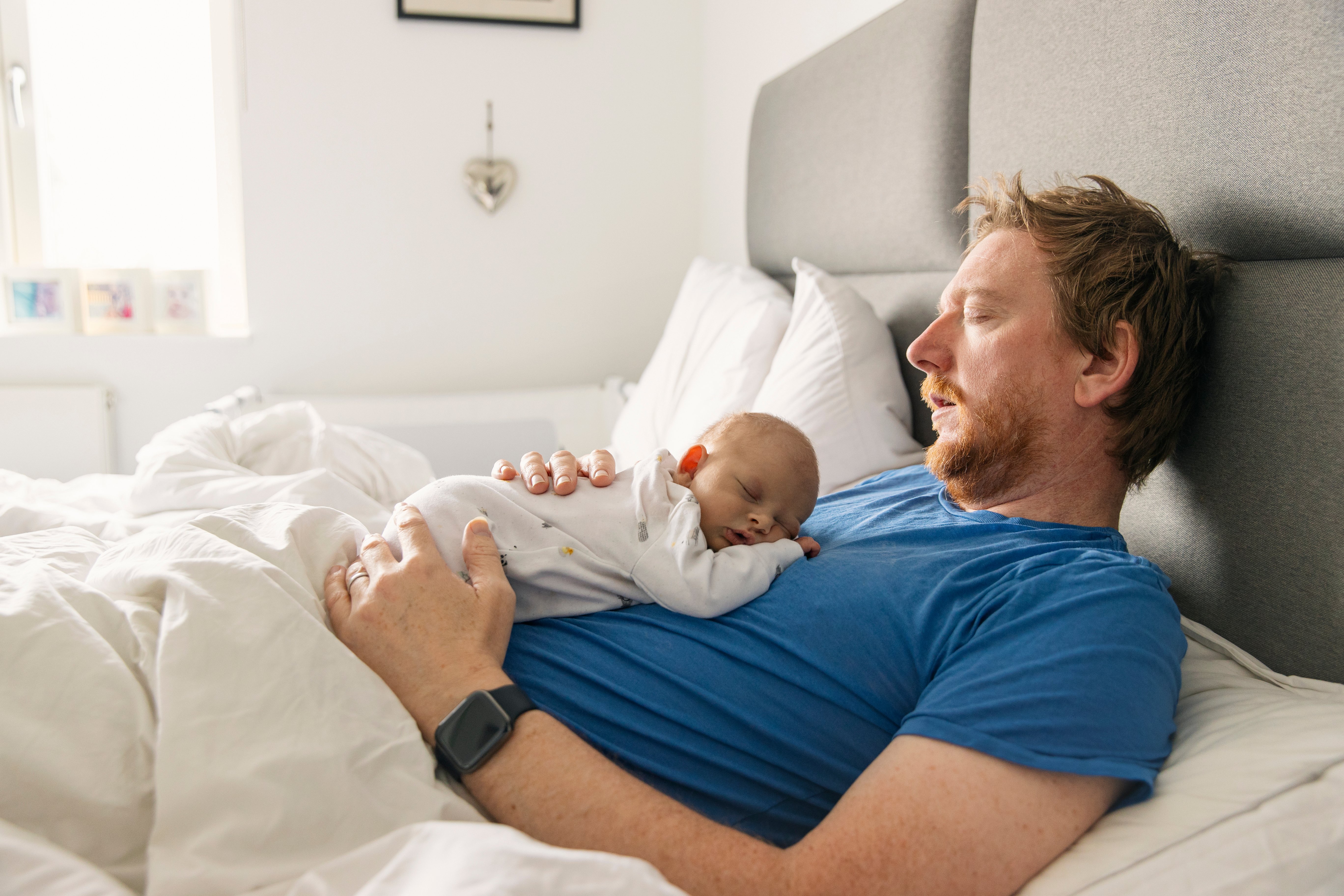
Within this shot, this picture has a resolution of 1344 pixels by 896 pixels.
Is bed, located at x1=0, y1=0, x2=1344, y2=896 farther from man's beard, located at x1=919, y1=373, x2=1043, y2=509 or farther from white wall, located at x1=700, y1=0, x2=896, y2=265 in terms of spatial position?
white wall, located at x1=700, y1=0, x2=896, y2=265

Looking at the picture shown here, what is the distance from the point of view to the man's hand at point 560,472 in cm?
107

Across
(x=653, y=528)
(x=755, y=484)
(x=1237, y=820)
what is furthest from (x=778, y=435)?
(x=1237, y=820)

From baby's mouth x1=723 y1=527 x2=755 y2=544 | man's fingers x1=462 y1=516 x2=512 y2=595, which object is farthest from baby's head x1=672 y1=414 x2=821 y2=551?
man's fingers x1=462 y1=516 x2=512 y2=595

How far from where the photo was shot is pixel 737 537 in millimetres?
1071

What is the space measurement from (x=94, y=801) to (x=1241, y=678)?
105 centimetres

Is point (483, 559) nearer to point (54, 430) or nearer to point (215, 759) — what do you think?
point (215, 759)

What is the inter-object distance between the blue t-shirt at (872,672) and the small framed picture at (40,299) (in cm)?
251

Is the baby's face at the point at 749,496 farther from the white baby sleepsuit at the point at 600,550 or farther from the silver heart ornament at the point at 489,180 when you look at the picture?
the silver heart ornament at the point at 489,180

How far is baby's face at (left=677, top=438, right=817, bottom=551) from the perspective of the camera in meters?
1.07

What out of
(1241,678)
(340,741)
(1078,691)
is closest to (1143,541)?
(1241,678)

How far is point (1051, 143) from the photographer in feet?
3.93

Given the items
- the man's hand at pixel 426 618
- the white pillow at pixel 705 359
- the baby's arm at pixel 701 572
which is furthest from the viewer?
the white pillow at pixel 705 359

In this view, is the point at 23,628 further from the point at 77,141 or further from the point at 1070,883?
the point at 77,141

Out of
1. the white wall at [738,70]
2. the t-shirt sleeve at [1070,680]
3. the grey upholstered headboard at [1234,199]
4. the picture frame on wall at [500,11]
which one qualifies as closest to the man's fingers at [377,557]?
the t-shirt sleeve at [1070,680]
